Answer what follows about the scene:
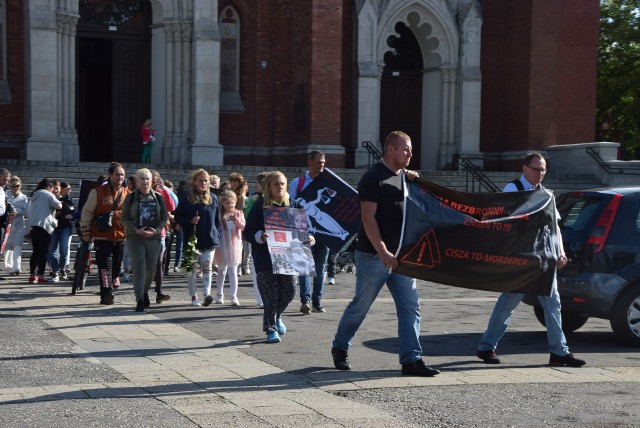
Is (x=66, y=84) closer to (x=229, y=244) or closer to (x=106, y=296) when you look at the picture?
(x=229, y=244)

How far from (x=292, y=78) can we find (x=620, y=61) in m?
17.7

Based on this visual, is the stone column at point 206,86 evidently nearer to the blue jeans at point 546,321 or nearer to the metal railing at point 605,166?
the metal railing at point 605,166

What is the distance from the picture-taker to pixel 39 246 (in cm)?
1580

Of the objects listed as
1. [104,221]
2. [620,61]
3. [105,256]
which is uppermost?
[620,61]

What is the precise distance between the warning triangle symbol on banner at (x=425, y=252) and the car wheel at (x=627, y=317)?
8.79 ft

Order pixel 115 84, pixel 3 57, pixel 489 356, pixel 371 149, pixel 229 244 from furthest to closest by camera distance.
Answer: pixel 115 84
pixel 371 149
pixel 3 57
pixel 229 244
pixel 489 356

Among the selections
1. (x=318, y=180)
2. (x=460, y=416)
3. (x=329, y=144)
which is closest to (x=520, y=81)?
(x=329, y=144)

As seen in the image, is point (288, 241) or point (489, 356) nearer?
point (489, 356)

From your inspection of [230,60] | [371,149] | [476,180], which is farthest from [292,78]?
[476,180]

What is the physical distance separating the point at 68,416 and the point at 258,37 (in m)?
24.0

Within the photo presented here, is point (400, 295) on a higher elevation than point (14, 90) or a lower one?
lower

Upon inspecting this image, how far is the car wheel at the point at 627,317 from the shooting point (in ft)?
34.4

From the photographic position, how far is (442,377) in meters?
8.39

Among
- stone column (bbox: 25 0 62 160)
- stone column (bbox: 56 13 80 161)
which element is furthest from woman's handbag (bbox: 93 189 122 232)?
stone column (bbox: 56 13 80 161)
